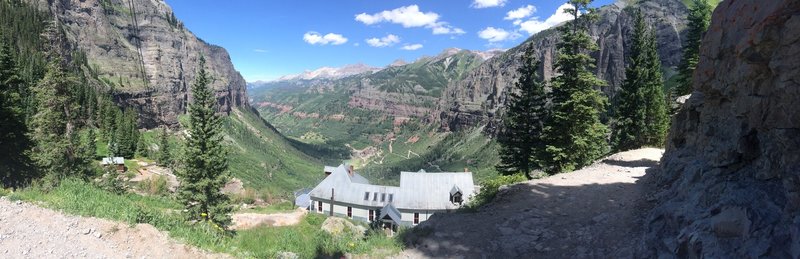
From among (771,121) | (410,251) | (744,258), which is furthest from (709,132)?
(410,251)

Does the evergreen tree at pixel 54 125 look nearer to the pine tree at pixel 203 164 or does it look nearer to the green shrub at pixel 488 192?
the pine tree at pixel 203 164

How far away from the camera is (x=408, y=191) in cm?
5653

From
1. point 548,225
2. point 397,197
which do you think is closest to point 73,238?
point 548,225

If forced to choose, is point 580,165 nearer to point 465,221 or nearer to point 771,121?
point 465,221

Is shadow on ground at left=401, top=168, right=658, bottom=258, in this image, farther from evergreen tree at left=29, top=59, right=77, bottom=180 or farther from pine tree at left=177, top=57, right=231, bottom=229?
evergreen tree at left=29, top=59, right=77, bottom=180

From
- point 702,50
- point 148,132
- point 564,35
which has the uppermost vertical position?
point 564,35

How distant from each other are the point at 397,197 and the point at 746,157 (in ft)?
162

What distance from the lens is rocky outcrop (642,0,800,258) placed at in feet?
21.1

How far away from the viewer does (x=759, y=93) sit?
7.94 metres

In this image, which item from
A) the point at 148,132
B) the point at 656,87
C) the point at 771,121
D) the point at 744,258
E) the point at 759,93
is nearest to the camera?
the point at 744,258

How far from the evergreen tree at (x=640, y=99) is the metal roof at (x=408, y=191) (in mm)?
19844

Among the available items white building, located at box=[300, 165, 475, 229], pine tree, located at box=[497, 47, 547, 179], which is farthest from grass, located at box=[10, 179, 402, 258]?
white building, located at box=[300, 165, 475, 229]

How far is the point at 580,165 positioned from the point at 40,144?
40915 mm

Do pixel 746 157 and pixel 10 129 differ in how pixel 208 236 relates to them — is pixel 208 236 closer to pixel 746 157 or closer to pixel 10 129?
pixel 746 157
